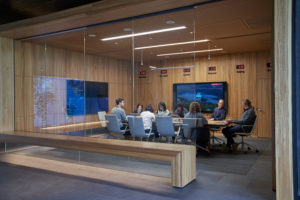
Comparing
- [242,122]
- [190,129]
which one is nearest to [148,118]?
[190,129]

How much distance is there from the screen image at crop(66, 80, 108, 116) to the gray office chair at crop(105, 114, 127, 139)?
0.24 metres

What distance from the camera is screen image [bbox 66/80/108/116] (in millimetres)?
5520

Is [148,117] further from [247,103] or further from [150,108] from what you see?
[247,103]

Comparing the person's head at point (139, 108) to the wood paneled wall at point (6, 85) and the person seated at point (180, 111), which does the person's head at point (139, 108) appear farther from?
the wood paneled wall at point (6, 85)

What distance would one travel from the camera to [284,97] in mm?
3014

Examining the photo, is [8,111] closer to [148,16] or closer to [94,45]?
[94,45]

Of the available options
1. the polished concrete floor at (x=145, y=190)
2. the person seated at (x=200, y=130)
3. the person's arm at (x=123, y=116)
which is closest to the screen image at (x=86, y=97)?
the person's arm at (x=123, y=116)

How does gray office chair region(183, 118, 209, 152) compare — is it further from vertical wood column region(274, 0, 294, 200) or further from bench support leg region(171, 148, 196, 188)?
vertical wood column region(274, 0, 294, 200)

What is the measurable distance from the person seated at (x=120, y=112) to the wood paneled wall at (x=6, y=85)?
11.2ft

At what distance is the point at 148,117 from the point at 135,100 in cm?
43

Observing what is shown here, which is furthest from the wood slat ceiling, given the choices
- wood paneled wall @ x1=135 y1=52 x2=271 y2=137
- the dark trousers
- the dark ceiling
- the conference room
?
the dark trousers

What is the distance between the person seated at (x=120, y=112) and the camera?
5.10 m

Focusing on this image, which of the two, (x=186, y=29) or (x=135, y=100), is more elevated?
(x=186, y=29)

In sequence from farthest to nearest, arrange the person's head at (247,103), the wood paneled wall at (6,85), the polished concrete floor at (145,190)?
the wood paneled wall at (6,85) → the person's head at (247,103) → the polished concrete floor at (145,190)
